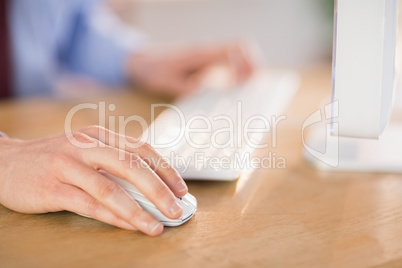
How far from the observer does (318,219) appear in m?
0.55

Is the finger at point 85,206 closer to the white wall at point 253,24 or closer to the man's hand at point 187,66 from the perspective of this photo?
the man's hand at point 187,66

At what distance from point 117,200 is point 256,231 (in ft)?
0.48

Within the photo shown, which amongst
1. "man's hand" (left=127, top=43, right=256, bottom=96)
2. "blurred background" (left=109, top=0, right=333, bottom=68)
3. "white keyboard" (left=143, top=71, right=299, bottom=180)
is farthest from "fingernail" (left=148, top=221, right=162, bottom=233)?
"blurred background" (left=109, top=0, right=333, bottom=68)

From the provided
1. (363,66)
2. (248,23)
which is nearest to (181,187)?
(363,66)

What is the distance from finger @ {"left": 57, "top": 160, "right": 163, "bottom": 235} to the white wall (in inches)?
103

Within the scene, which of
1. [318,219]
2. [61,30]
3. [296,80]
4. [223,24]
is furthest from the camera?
[223,24]

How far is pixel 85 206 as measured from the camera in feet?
1.70

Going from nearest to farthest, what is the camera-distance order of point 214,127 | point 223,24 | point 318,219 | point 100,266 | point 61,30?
point 100,266
point 318,219
point 214,127
point 61,30
point 223,24

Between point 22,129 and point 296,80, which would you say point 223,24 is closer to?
point 296,80

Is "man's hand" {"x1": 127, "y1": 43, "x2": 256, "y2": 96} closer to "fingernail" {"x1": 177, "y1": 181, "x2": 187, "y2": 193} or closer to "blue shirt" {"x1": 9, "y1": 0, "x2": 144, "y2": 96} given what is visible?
"blue shirt" {"x1": 9, "y1": 0, "x2": 144, "y2": 96}

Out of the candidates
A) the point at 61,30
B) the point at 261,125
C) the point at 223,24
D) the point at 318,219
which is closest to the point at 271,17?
the point at 223,24

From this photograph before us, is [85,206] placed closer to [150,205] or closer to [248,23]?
[150,205]

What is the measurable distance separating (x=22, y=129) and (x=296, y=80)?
678 millimetres

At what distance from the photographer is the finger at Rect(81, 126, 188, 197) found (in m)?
0.53
